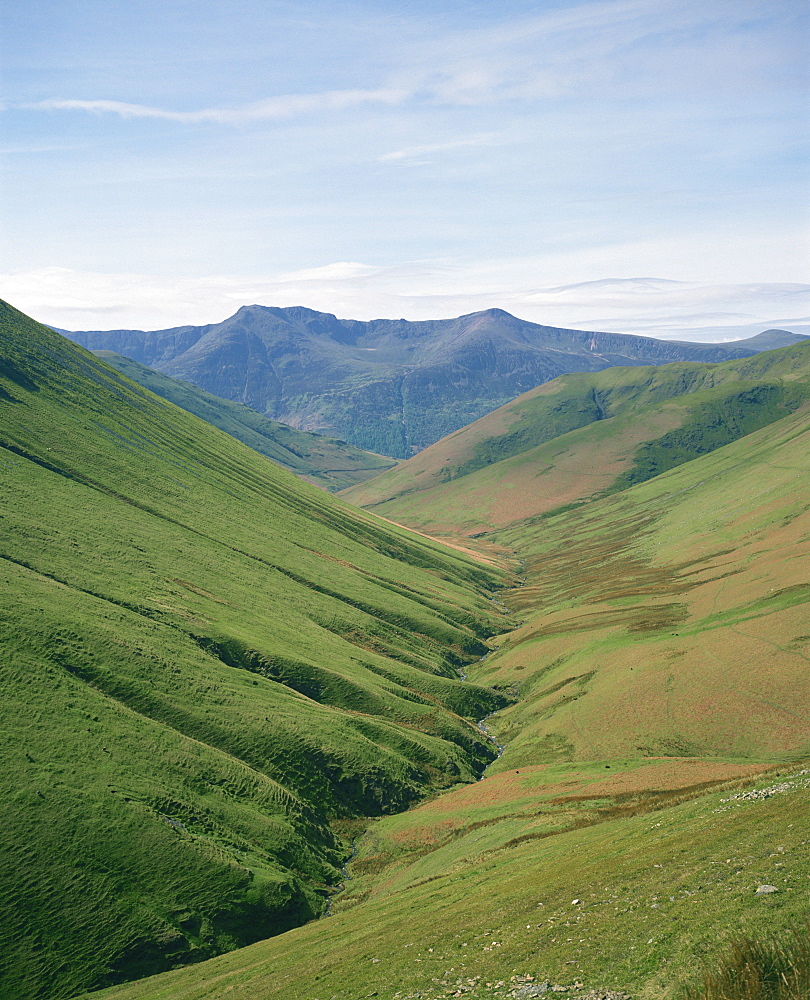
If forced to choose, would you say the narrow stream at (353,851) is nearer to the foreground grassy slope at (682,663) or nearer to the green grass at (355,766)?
the green grass at (355,766)

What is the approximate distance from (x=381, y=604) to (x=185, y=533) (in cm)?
5522

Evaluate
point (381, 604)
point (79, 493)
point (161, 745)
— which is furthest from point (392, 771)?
point (79, 493)

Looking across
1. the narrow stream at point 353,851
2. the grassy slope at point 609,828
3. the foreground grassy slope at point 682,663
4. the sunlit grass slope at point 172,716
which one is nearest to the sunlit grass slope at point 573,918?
the grassy slope at point 609,828

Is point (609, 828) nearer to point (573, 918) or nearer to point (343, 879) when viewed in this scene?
point (573, 918)

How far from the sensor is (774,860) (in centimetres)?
2802

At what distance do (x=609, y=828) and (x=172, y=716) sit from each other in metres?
62.6

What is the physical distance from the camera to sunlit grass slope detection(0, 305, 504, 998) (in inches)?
2413

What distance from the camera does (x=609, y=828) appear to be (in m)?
53.2

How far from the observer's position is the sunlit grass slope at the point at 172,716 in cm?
6128

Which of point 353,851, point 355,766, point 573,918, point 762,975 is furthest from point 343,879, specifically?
point 762,975

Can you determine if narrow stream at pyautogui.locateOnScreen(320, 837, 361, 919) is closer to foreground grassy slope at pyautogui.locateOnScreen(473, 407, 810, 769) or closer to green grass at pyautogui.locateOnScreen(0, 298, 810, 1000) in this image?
green grass at pyautogui.locateOnScreen(0, 298, 810, 1000)

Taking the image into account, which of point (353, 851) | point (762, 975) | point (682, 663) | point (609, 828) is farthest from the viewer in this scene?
point (682, 663)

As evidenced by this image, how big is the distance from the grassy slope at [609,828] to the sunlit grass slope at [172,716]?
7.09 metres

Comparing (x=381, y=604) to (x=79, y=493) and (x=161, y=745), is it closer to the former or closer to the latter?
(x=79, y=493)
